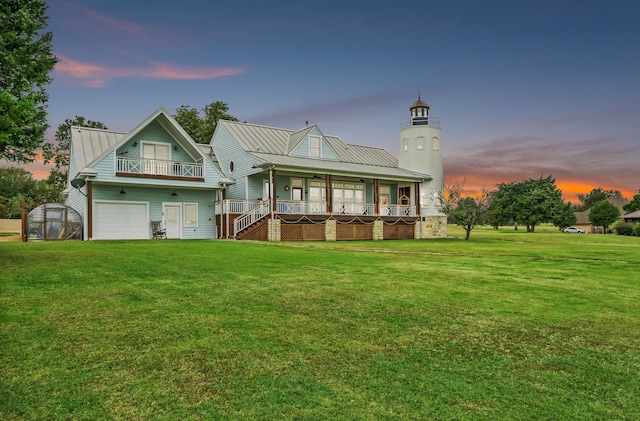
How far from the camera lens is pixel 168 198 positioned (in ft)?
80.6

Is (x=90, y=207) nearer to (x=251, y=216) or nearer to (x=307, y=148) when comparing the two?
(x=251, y=216)

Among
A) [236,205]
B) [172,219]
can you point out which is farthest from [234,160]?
[172,219]

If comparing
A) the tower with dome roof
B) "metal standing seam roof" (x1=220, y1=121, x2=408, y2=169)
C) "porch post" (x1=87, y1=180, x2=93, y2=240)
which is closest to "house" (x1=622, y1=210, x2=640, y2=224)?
the tower with dome roof

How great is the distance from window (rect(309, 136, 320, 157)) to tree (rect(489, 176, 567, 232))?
3236 cm

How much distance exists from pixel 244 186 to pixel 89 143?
9459mm

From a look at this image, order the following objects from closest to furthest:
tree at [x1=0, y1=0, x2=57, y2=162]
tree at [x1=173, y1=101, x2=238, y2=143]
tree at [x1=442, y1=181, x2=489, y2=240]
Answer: tree at [x1=0, y1=0, x2=57, y2=162] → tree at [x1=442, y1=181, x2=489, y2=240] → tree at [x1=173, y1=101, x2=238, y2=143]

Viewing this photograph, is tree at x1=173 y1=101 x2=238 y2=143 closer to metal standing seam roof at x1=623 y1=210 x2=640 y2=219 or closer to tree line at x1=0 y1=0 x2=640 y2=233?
tree line at x1=0 y1=0 x2=640 y2=233

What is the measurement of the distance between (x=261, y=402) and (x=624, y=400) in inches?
109

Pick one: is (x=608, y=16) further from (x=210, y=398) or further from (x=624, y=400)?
(x=210, y=398)

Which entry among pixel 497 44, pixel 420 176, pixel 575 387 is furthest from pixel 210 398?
pixel 420 176

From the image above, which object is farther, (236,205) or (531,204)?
(531,204)

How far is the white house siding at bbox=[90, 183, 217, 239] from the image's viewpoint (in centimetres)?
2267

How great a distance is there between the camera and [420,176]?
3091cm

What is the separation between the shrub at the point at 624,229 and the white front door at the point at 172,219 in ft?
178
